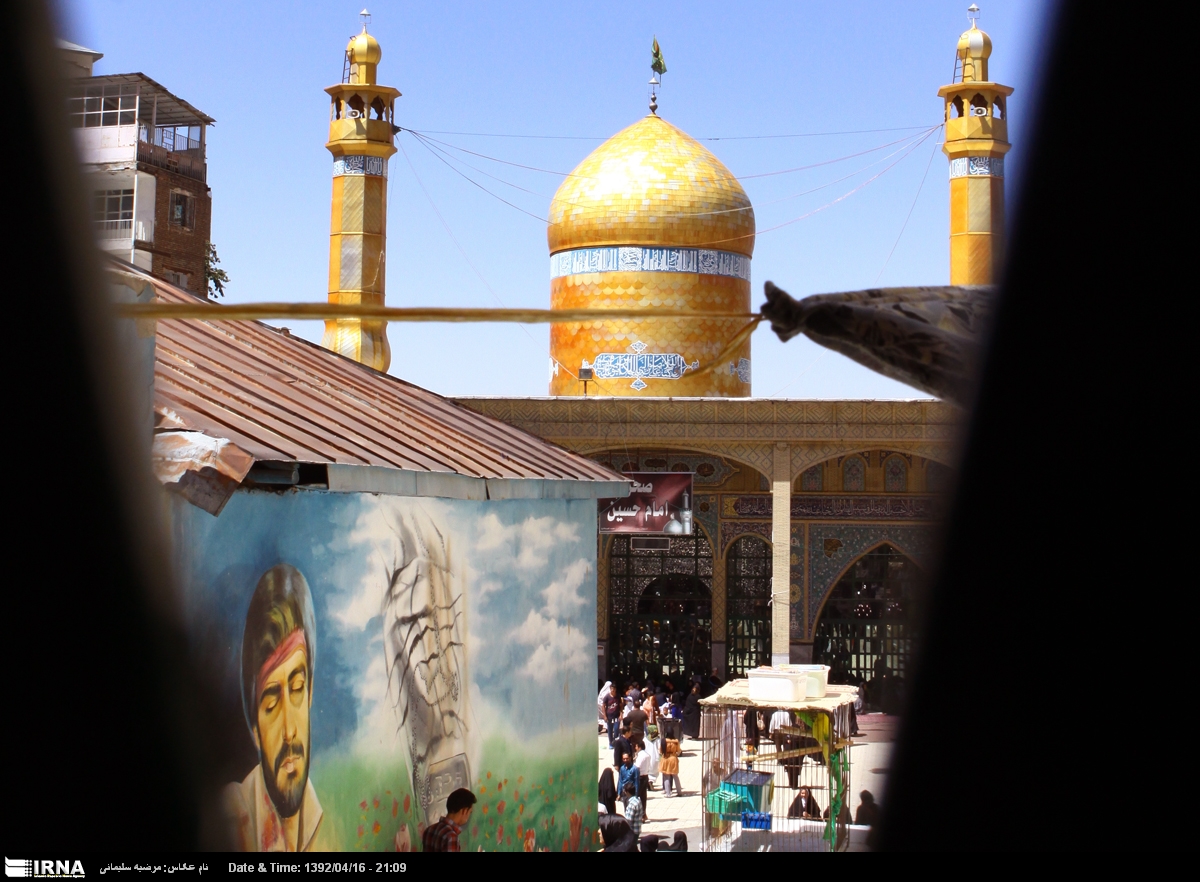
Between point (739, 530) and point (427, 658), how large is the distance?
539 inches

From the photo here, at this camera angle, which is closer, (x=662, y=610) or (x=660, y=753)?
(x=660, y=753)

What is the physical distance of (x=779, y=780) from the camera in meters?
12.5

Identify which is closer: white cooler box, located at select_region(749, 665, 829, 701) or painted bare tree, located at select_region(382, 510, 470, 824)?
painted bare tree, located at select_region(382, 510, 470, 824)

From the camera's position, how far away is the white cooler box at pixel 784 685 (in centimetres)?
1098

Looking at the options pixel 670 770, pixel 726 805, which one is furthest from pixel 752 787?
pixel 670 770

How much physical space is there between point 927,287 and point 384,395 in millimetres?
5028

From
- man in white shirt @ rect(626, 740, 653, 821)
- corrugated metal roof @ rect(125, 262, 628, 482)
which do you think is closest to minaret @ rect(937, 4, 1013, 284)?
man in white shirt @ rect(626, 740, 653, 821)

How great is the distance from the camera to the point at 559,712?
24.0ft

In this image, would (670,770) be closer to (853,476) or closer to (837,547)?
(837,547)

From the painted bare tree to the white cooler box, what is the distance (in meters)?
5.52

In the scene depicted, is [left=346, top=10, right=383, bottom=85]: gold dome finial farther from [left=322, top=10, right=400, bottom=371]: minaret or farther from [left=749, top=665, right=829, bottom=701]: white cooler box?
[left=749, top=665, right=829, bottom=701]: white cooler box

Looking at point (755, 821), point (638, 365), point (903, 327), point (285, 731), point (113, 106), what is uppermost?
point (113, 106)

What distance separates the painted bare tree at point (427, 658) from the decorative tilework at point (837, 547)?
43.4ft

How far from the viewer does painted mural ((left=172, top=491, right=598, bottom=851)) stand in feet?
13.3
